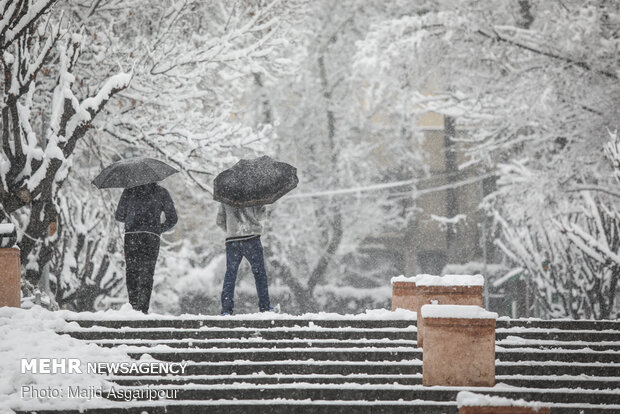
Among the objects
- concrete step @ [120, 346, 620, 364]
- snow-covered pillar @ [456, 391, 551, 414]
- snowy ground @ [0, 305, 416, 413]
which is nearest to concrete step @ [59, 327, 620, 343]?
snowy ground @ [0, 305, 416, 413]

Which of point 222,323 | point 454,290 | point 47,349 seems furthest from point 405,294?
point 47,349

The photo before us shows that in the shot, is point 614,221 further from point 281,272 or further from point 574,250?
point 281,272

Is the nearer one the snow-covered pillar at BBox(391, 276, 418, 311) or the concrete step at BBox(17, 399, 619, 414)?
the concrete step at BBox(17, 399, 619, 414)

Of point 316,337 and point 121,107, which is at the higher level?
point 121,107

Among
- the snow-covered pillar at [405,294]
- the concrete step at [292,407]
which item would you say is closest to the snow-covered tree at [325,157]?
the snow-covered pillar at [405,294]

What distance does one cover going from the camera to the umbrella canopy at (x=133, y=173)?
9.91 metres

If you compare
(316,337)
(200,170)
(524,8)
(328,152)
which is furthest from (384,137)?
(316,337)

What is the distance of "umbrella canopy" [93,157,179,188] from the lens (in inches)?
390

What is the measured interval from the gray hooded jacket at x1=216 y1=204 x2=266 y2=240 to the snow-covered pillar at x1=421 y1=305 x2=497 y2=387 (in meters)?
3.04

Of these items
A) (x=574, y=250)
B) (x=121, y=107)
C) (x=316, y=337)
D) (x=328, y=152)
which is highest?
(x=328, y=152)

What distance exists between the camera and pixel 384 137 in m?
30.7

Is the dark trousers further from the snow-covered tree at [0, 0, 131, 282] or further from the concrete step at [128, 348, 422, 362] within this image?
the snow-covered tree at [0, 0, 131, 282]

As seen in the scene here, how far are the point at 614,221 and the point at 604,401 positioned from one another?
8675mm

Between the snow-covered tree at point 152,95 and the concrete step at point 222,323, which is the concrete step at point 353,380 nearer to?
the concrete step at point 222,323
